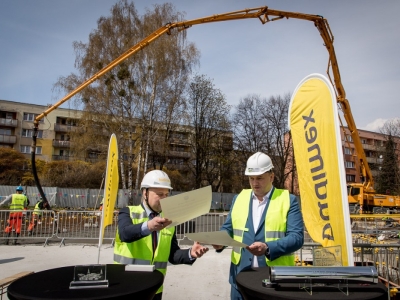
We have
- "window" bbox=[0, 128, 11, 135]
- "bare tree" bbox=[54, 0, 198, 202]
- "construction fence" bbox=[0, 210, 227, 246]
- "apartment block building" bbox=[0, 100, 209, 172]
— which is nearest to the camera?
"construction fence" bbox=[0, 210, 227, 246]

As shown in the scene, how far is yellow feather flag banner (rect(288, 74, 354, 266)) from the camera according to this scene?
2.68 metres

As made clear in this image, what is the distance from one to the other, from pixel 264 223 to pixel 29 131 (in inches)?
2066

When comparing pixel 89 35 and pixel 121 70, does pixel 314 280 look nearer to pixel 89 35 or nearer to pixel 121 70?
pixel 121 70

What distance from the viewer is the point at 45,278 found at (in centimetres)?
219

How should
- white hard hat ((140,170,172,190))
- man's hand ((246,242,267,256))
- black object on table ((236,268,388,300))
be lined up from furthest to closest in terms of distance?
white hard hat ((140,170,172,190)) → man's hand ((246,242,267,256)) → black object on table ((236,268,388,300))

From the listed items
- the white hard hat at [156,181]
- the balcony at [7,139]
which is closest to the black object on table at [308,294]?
the white hard hat at [156,181]

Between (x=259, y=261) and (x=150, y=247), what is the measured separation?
35.8 inches

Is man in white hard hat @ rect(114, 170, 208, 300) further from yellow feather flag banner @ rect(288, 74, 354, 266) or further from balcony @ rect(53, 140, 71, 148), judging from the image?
balcony @ rect(53, 140, 71, 148)

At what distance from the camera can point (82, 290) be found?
1.94m

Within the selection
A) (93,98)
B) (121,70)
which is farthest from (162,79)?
(93,98)

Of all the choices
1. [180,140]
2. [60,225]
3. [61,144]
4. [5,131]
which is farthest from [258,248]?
[5,131]

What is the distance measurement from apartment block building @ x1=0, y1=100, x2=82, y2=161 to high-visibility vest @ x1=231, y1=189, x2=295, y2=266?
156 feet

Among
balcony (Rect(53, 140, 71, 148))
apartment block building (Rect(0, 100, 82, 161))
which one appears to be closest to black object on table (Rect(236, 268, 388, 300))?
apartment block building (Rect(0, 100, 82, 161))

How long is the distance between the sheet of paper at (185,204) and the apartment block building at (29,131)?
47.7 m
